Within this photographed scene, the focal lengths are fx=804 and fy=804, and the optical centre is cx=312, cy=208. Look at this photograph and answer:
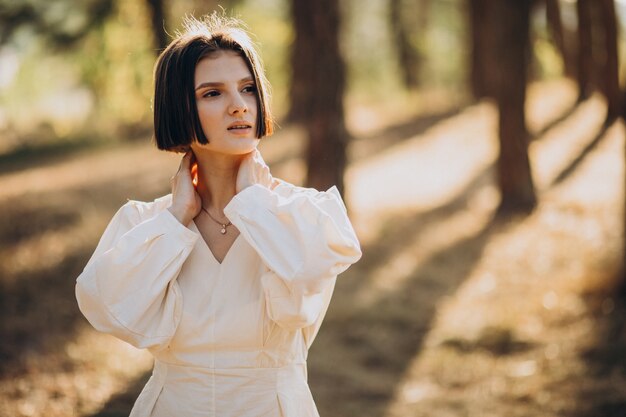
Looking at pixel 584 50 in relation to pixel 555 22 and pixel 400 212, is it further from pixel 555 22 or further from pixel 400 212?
pixel 400 212

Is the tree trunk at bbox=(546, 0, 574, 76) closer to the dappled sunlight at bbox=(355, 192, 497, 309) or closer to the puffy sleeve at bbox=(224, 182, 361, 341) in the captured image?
the dappled sunlight at bbox=(355, 192, 497, 309)

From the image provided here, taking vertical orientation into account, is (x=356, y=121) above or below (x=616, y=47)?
below

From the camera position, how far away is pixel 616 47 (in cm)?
1583

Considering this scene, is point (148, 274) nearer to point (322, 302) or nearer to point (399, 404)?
point (322, 302)

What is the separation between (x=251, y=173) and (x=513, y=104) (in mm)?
9441

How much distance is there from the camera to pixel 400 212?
37.5 feet

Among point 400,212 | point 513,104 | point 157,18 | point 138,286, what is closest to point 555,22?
point 513,104

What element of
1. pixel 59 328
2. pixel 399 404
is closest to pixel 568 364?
pixel 399 404

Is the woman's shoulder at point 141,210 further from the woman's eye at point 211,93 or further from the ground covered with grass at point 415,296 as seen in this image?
the ground covered with grass at point 415,296

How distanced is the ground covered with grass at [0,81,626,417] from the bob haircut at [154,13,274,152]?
149 inches

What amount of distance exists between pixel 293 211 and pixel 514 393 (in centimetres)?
452

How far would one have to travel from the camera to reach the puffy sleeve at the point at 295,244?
2.11 m

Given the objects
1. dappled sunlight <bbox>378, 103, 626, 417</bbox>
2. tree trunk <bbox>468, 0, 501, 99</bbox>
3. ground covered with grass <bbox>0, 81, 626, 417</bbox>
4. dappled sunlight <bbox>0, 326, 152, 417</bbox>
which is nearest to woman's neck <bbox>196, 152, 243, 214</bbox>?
ground covered with grass <bbox>0, 81, 626, 417</bbox>

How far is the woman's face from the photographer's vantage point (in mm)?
2279
